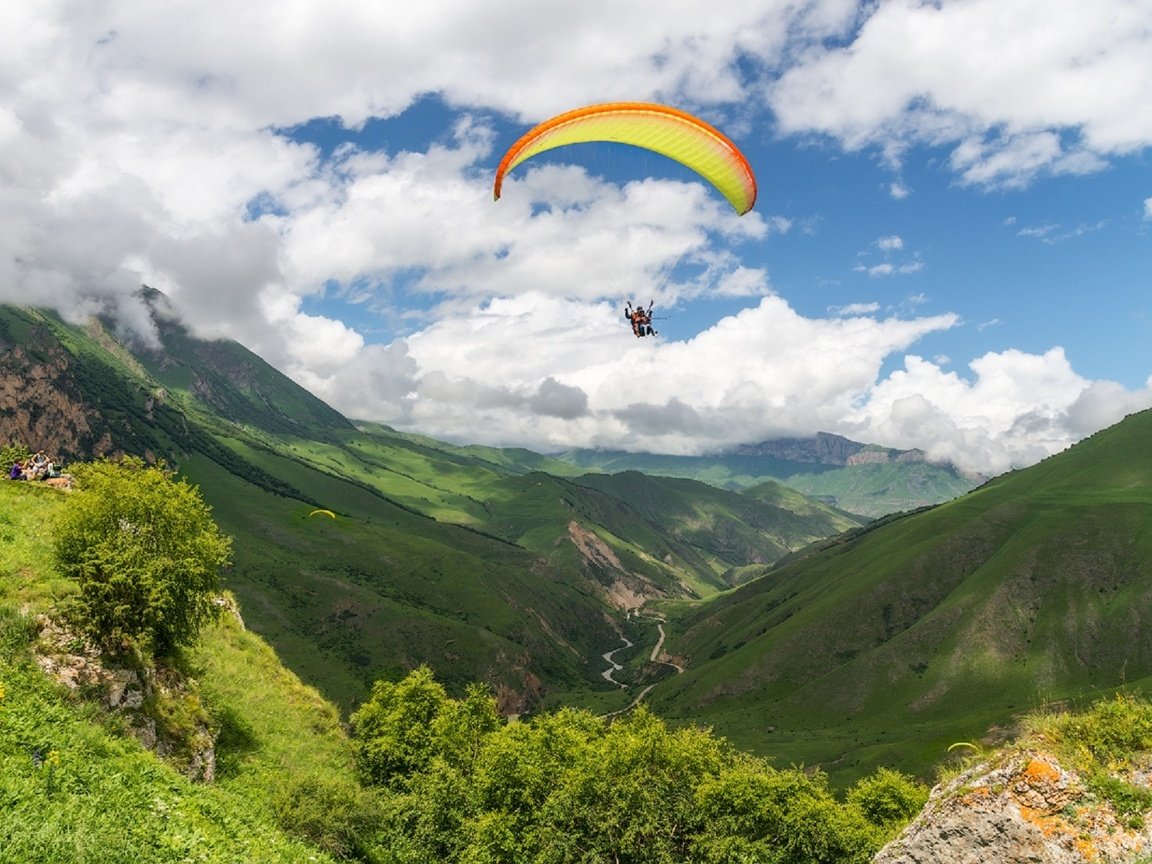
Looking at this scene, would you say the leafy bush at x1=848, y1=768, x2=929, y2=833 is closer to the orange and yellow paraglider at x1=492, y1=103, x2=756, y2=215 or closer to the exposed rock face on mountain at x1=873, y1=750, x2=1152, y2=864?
the exposed rock face on mountain at x1=873, y1=750, x2=1152, y2=864

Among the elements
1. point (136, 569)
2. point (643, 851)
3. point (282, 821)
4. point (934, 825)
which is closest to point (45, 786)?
point (136, 569)

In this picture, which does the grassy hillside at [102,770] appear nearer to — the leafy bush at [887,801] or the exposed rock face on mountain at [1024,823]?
the exposed rock face on mountain at [1024,823]

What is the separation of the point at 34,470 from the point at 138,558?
20.9 m

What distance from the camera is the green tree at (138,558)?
22.4 metres

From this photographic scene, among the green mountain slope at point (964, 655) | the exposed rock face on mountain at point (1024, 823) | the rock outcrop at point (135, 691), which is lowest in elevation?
the green mountain slope at point (964, 655)

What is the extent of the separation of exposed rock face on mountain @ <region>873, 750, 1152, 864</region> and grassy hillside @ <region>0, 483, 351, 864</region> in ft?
62.7

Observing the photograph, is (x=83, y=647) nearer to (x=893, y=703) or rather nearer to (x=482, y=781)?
(x=482, y=781)

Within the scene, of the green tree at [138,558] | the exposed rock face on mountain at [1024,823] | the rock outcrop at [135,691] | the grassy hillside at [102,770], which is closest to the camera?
the grassy hillside at [102,770]

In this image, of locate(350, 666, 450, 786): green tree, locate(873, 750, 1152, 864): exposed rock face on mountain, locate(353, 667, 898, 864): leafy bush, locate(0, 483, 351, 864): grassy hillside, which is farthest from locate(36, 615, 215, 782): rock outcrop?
locate(873, 750, 1152, 864): exposed rock face on mountain

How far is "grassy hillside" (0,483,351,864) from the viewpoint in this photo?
13258 millimetres

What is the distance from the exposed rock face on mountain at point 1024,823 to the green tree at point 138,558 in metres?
26.9

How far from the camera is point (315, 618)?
190875mm

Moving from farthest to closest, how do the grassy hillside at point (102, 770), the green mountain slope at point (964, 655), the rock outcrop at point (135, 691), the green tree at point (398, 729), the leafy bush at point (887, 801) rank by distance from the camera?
the green mountain slope at point (964, 655), the leafy bush at point (887, 801), the green tree at point (398, 729), the rock outcrop at point (135, 691), the grassy hillside at point (102, 770)

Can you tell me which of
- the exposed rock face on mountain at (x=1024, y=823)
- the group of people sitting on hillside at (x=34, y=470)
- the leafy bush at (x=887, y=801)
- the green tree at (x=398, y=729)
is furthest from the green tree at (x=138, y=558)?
the leafy bush at (x=887, y=801)
